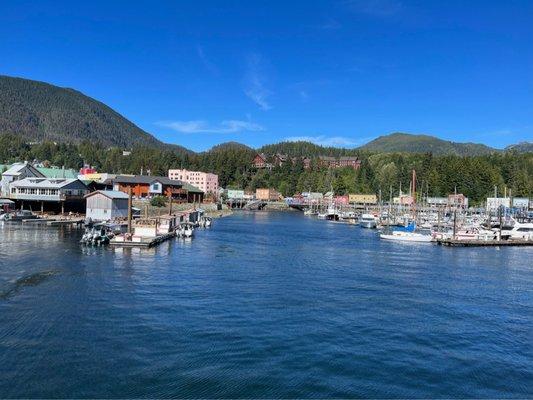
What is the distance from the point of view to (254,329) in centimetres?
1761

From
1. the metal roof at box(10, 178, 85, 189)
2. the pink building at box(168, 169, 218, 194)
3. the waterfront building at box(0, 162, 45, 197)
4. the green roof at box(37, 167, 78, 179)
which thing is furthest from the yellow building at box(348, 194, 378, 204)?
the metal roof at box(10, 178, 85, 189)

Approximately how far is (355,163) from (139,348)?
163494 mm

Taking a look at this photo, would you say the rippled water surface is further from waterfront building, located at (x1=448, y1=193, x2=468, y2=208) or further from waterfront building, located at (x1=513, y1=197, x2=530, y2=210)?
waterfront building, located at (x1=513, y1=197, x2=530, y2=210)

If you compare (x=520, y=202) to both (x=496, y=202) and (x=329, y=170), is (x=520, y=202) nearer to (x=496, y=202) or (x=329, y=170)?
(x=496, y=202)

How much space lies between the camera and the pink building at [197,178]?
135125 millimetres

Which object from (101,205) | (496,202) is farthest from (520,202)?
(101,205)

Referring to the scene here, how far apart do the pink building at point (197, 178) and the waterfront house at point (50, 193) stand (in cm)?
6958

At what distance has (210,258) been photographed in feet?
114

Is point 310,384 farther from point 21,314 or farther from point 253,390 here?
point 21,314

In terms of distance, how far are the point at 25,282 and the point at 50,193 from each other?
4235cm

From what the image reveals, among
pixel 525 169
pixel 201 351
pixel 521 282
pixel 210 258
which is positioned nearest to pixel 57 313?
pixel 201 351

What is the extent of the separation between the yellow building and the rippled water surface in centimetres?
9639

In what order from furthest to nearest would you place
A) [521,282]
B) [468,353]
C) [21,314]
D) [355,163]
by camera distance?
[355,163], [521,282], [21,314], [468,353]

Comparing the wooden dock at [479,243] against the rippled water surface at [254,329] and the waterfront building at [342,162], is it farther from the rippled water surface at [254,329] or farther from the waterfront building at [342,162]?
the waterfront building at [342,162]
